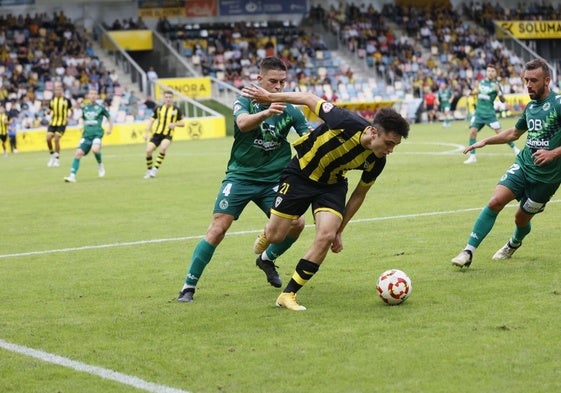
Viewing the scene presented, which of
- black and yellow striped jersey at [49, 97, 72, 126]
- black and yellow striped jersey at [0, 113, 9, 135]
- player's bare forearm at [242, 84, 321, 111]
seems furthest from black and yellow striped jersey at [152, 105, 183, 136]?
player's bare forearm at [242, 84, 321, 111]

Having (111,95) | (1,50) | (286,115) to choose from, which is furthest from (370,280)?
(1,50)

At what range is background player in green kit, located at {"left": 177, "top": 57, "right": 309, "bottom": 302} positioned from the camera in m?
9.36

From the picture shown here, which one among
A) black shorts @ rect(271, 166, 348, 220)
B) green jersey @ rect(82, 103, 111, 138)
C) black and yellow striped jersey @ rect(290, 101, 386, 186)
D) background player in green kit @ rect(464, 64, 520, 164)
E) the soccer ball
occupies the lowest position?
green jersey @ rect(82, 103, 111, 138)

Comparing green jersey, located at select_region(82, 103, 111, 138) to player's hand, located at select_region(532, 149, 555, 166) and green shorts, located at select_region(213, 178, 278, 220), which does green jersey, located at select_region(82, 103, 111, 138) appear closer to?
green shorts, located at select_region(213, 178, 278, 220)

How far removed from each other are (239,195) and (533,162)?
3.04 meters

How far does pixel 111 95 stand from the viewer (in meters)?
45.8

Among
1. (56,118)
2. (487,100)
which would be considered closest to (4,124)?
(56,118)

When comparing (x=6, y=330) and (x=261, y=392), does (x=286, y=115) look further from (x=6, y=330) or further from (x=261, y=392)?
(x=261, y=392)

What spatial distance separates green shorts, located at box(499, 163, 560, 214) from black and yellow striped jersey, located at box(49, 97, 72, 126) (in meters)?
22.5

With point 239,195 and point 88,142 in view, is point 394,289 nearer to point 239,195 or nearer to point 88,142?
point 239,195

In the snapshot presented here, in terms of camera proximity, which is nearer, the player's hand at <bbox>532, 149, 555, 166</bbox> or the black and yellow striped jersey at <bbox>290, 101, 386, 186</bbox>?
the black and yellow striped jersey at <bbox>290, 101, 386, 186</bbox>

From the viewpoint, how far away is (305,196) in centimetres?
898

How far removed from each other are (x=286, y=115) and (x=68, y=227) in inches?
284

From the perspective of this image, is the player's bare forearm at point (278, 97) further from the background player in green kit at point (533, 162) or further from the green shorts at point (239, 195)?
the background player in green kit at point (533, 162)
